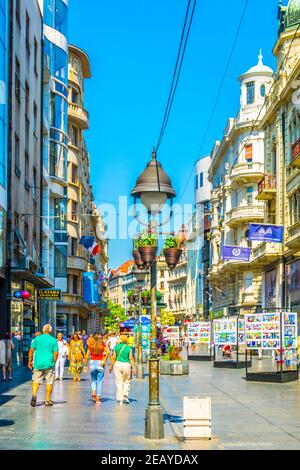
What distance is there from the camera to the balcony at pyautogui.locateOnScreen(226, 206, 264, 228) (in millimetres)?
60438

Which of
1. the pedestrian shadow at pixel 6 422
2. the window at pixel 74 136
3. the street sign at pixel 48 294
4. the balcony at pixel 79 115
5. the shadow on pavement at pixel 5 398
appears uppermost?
the balcony at pixel 79 115

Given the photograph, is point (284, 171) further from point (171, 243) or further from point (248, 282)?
point (171, 243)

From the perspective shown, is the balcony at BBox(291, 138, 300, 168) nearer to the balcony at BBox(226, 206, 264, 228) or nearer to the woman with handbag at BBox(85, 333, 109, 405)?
the woman with handbag at BBox(85, 333, 109, 405)

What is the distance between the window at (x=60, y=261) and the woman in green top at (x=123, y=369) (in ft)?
113

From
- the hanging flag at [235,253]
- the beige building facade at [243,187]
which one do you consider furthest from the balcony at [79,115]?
the hanging flag at [235,253]

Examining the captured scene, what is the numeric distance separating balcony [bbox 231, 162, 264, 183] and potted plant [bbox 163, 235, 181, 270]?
4610cm

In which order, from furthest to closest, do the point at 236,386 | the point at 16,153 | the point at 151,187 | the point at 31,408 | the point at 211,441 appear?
the point at 16,153
the point at 236,386
the point at 31,408
the point at 151,187
the point at 211,441

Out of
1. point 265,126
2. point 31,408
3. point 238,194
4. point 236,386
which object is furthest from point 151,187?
point 238,194

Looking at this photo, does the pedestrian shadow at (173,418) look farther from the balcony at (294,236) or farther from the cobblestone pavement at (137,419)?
the balcony at (294,236)

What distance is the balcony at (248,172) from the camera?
6097 centimetres

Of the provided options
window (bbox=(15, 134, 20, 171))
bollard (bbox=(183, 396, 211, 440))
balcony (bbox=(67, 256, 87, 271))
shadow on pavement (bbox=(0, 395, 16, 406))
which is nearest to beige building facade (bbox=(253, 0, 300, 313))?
window (bbox=(15, 134, 20, 171))

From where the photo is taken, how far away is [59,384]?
80.4ft

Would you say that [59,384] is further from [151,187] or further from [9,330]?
[151,187]

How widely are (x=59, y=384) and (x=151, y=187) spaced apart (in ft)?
43.2
